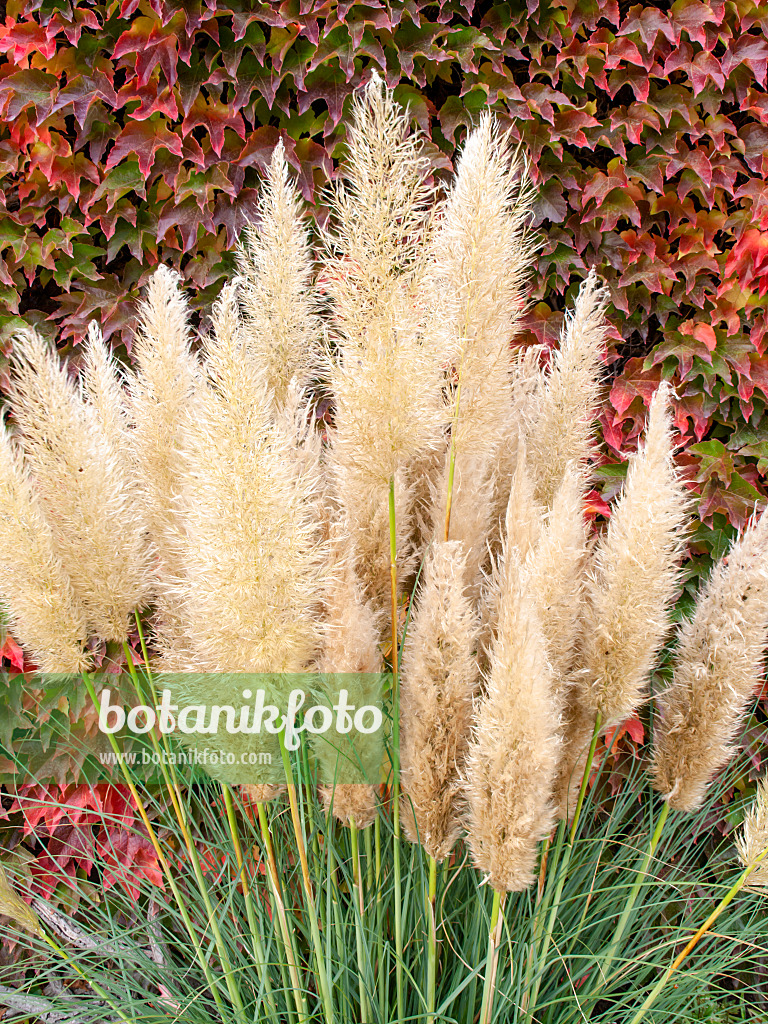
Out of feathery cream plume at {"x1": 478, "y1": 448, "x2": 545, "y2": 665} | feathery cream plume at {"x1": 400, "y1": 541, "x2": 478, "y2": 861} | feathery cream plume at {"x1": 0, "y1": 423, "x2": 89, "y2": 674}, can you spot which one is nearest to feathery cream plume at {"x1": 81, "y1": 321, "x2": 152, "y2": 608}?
feathery cream plume at {"x1": 0, "y1": 423, "x2": 89, "y2": 674}

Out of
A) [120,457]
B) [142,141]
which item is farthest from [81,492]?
[142,141]

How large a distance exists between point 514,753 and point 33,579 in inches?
33.1

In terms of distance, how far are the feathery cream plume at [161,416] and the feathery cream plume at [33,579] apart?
7.5 inches

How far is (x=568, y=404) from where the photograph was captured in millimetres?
1457

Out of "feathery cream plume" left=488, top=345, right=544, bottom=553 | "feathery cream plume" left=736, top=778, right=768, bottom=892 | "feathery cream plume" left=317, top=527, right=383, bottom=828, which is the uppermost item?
"feathery cream plume" left=488, top=345, right=544, bottom=553

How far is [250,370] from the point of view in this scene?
101 centimetres

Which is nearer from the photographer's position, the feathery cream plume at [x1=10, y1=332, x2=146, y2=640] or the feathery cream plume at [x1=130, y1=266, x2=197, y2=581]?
the feathery cream plume at [x1=10, y1=332, x2=146, y2=640]

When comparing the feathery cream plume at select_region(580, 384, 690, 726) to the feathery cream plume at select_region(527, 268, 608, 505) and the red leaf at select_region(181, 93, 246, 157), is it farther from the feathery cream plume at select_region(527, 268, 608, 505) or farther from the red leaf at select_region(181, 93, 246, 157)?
the red leaf at select_region(181, 93, 246, 157)

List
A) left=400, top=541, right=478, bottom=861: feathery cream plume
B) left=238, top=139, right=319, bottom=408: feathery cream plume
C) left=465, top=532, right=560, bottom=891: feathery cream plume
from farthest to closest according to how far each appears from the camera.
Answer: left=238, top=139, right=319, bottom=408: feathery cream plume
left=400, top=541, right=478, bottom=861: feathery cream plume
left=465, top=532, right=560, bottom=891: feathery cream plume

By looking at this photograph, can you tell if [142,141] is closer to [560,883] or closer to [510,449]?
[510,449]

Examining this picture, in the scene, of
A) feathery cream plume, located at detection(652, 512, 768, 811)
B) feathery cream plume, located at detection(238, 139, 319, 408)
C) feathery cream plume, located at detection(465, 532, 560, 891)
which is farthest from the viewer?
feathery cream plume, located at detection(238, 139, 319, 408)

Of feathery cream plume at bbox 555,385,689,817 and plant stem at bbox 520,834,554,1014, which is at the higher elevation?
feathery cream plume at bbox 555,385,689,817

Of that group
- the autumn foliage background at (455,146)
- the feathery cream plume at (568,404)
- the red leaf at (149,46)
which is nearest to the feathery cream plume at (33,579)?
the feathery cream plume at (568,404)

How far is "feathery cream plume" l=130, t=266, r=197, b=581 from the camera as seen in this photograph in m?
1.39
